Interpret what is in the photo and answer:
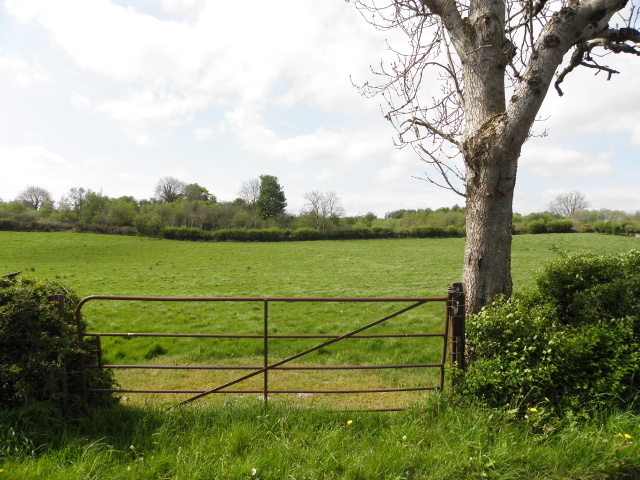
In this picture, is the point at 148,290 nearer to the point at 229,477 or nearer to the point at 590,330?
the point at 229,477

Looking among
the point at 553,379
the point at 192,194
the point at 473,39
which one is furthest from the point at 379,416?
the point at 192,194

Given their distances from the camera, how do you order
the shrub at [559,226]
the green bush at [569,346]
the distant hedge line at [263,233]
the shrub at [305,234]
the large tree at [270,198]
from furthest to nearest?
the large tree at [270,198]
the shrub at [559,226]
the shrub at [305,234]
the distant hedge line at [263,233]
the green bush at [569,346]

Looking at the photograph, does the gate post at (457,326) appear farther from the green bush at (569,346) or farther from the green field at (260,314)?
Result: the green field at (260,314)

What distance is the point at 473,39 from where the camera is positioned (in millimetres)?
5203

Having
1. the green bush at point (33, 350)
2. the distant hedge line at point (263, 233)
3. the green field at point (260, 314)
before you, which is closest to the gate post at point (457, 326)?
the green field at point (260, 314)

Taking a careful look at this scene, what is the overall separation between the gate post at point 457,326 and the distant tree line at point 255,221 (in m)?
48.5

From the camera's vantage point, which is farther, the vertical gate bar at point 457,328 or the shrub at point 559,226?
the shrub at point 559,226

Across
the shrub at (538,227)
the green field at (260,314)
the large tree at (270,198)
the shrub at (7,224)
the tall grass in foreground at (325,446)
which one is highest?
the large tree at (270,198)

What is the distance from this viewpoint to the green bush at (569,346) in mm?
3896

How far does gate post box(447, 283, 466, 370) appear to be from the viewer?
4.57 meters

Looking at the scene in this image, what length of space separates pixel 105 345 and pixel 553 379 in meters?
7.99

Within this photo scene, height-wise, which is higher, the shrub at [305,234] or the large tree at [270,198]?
the large tree at [270,198]

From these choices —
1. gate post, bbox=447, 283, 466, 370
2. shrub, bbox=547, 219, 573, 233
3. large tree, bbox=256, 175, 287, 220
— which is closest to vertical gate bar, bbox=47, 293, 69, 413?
gate post, bbox=447, 283, 466, 370

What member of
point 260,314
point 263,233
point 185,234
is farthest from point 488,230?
point 185,234
